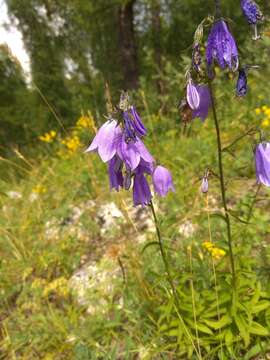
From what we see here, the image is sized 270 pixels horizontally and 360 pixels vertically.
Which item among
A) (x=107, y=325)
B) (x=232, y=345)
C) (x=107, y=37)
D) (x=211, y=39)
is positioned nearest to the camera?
(x=211, y=39)

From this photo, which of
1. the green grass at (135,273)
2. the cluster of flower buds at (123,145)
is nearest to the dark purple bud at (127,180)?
the cluster of flower buds at (123,145)

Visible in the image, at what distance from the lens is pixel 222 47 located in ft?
4.92

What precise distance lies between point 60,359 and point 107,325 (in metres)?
0.42

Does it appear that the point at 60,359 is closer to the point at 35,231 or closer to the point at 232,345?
the point at 232,345

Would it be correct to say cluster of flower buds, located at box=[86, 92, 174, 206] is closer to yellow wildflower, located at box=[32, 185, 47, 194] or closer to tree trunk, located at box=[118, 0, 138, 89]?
yellow wildflower, located at box=[32, 185, 47, 194]

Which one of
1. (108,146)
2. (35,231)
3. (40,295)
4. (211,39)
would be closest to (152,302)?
(40,295)

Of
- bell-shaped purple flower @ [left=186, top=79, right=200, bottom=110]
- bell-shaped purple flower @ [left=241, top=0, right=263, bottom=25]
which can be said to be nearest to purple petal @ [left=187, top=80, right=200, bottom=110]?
bell-shaped purple flower @ [left=186, top=79, right=200, bottom=110]

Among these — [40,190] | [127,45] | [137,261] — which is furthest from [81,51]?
[137,261]

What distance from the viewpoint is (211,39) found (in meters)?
1.52

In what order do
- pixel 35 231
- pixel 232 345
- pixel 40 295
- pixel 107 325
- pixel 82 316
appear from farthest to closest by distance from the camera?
pixel 35 231 < pixel 40 295 < pixel 82 316 < pixel 107 325 < pixel 232 345

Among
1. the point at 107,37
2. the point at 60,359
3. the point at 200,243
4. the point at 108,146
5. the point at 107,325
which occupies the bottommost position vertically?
the point at 60,359

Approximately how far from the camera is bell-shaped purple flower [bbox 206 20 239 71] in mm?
1503

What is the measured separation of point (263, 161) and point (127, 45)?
9.48 metres

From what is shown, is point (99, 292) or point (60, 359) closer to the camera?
point (60, 359)
